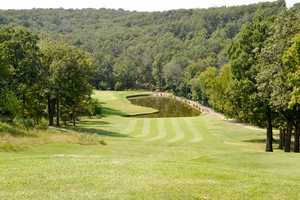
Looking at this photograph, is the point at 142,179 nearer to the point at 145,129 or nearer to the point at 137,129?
the point at 137,129

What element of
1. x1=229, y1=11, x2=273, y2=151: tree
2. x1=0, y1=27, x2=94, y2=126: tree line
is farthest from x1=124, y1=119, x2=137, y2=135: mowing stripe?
x1=229, y1=11, x2=273, y2=151: tree

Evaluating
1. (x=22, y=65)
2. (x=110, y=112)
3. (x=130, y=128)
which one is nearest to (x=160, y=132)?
(x=130, y=128)

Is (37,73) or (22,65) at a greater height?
(22,65)

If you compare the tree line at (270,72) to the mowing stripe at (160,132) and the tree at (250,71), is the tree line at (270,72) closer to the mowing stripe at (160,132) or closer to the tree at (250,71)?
the tree at (250,71)

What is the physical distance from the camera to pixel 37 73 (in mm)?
58531

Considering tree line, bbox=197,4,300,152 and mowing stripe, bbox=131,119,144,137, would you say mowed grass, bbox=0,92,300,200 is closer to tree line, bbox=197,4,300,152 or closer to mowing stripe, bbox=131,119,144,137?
tree line, bbox=197,4,300,152

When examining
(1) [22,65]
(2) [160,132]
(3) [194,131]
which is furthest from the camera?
(3) [194,131]

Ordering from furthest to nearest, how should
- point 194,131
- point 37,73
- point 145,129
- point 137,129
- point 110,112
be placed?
point 110,112
point 145,129
point 137,129
point 194,131
point 37,73

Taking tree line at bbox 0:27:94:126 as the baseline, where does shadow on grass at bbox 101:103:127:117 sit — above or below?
below

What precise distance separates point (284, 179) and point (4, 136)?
2016 centimetres

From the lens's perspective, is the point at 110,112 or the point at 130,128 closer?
the point at 130,128

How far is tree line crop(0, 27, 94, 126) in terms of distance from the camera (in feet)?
184

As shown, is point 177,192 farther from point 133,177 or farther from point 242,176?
point 242,176

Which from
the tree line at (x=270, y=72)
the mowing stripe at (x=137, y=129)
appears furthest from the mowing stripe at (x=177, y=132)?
the tree line at (x=270, y=72)
